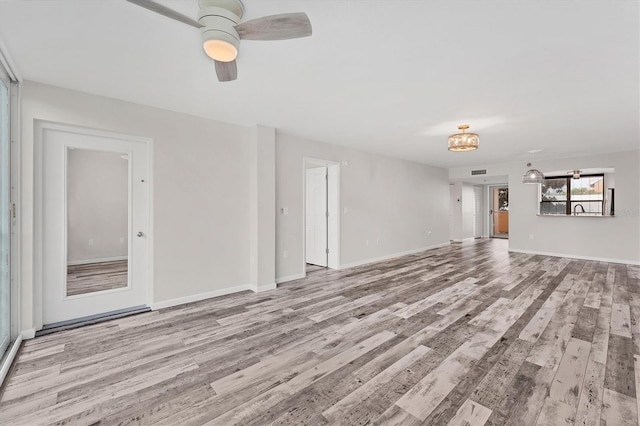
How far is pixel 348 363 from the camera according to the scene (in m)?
2.32

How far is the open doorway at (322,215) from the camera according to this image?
18.9ft

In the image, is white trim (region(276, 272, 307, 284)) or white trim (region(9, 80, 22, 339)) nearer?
white trim (region(9, 80, 22, 339))

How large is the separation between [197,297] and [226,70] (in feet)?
10.1

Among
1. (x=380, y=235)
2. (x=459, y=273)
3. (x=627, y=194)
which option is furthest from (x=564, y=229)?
(x=380, y=235)

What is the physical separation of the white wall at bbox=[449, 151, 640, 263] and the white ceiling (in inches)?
125

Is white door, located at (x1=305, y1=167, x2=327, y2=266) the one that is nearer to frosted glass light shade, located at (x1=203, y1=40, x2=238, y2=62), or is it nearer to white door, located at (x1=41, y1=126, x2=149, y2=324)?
white door, located at (x1=41, y1=126, x2=149, y2=324)

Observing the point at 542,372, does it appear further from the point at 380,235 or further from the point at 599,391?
the point at 380,235

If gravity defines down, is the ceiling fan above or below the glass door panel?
above

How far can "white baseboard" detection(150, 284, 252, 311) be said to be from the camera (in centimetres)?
357

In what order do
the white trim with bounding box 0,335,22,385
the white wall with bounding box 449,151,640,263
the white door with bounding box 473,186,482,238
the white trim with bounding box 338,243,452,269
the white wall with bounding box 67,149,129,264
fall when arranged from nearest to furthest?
the white trim with bounding box 0,335,22,385 < the white wall with bounding box 67,149,129,264 < the white trim with bounding box 338,243,452,269 < the white wall with bounding box 449,151,640,263 < the white door with bounding box 473,186,482,238

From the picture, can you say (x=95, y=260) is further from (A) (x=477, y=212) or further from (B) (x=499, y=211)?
(B) (x=499, y=211)

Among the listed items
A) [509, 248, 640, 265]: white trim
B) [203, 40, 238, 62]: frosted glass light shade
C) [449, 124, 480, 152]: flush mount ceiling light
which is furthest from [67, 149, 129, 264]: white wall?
[509, 248, 640, 265]: white trim

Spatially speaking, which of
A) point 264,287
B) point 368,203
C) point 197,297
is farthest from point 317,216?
point 197,297

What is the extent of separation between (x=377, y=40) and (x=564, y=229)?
7772 mm
